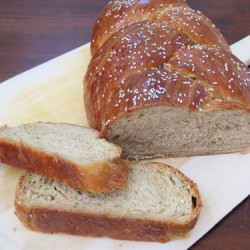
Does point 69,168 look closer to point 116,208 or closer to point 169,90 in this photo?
point 116,208

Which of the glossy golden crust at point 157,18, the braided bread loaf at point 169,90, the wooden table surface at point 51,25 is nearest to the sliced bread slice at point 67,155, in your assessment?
the braided bread loaf at point 169,90

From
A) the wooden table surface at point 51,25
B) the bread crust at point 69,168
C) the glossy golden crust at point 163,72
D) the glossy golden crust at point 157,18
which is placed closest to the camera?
the bread crust at point 69,168

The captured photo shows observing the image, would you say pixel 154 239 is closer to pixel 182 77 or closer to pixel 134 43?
pixel 182 77

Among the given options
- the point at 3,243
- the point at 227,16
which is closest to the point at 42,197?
Result: the point at 3,243

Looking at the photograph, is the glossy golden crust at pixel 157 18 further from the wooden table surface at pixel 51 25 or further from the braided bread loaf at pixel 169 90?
the wooden table surface at pixel 51 25

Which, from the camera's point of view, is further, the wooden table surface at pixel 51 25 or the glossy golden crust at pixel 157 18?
the wooden table surface at pixel 51 25

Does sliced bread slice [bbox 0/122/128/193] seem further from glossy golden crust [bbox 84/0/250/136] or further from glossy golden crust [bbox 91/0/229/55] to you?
glossy golden crust [bbox 91/0/229/55]

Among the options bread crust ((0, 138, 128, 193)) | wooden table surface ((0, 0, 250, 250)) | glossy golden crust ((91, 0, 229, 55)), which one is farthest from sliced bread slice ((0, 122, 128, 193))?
wooden table surface ((0, 0, 250, 250))

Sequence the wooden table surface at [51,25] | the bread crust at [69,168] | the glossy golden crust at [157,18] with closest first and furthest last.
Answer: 1. the bread crust at [69,168]
2. the glossy golden crust at [157,18]
3. the wooden table surface at [51,25]
